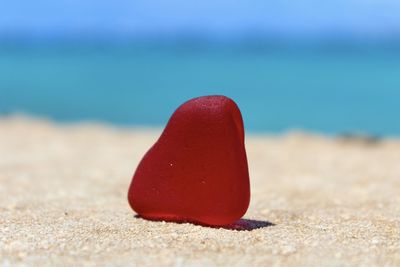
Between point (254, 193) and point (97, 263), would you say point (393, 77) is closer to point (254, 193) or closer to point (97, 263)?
point (254, 193)

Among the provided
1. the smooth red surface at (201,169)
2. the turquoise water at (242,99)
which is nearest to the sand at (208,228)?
the smooth red surface at (201,169)

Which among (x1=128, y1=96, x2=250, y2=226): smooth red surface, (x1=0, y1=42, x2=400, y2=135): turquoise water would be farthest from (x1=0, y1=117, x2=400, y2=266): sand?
(x1=0, y1=42, x2=400, y2=135): turquoise water

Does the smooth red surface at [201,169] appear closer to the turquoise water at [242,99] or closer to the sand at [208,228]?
the sand at [208,228]

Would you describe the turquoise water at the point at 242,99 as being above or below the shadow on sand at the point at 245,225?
above

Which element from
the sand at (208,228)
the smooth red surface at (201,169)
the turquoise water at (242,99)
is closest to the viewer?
the sand at (208,228)

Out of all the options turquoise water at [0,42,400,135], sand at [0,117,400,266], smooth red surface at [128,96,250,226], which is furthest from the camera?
turquoise water at [0,42,400,135]

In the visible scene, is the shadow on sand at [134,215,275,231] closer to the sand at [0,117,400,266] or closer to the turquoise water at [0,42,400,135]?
the sand at [0,117,400,266]

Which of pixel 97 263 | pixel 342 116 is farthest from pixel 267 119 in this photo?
pixel 97 263
